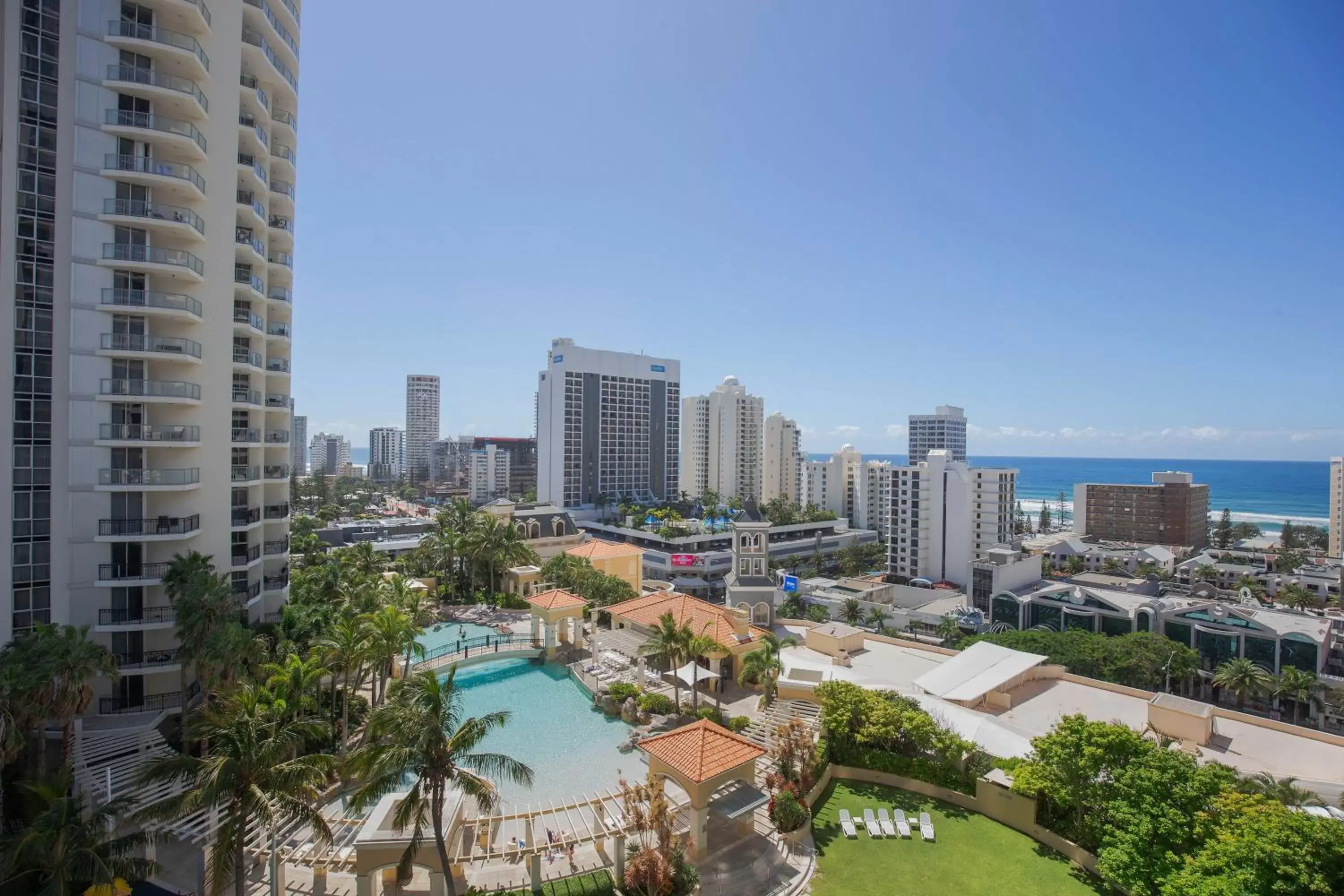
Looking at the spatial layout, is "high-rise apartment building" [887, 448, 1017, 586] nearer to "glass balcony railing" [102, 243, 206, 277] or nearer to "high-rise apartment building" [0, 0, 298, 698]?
"high-rise apartment building" [0, 0, 298, 698]

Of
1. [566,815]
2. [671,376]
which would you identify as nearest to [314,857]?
[566,815]

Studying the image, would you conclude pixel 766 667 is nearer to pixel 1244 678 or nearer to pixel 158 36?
pixel 1244 678

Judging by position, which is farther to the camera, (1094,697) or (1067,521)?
(1067,521)

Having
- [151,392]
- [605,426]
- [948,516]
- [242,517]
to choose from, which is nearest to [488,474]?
[605,426]

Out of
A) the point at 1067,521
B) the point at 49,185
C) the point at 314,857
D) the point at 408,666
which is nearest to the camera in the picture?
the point at 314,857

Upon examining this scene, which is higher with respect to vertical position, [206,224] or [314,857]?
[206,224]

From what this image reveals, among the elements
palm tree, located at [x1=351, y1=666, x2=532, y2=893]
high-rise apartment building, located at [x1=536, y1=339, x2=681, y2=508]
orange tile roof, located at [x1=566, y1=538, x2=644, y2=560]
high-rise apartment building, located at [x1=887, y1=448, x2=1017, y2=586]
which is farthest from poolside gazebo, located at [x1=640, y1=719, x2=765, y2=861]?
high-rise apartment building, located at [x1=536, y1=339, x2=681, y2=508]

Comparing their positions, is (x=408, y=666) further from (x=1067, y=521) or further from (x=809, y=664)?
(x=1067, y=521)
